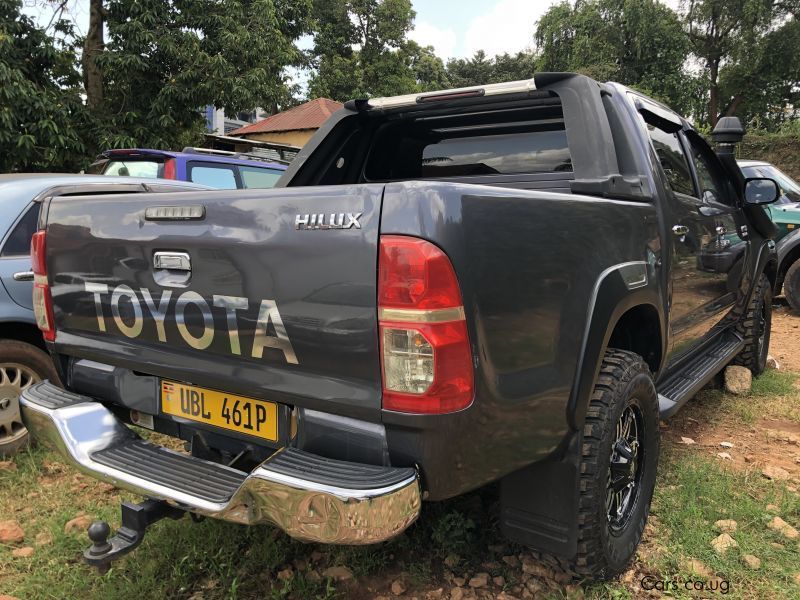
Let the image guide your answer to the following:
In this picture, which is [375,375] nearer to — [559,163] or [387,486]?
[387,486]

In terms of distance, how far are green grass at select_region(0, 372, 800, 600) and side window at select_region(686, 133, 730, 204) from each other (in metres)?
1.71

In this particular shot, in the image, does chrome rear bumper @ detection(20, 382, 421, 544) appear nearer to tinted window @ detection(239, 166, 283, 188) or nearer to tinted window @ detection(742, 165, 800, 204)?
tinted window @ detection(239, 166, 283, 188)

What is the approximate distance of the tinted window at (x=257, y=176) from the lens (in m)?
7.42

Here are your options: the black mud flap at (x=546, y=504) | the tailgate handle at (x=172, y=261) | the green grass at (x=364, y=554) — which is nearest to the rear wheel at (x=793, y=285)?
the green grass at (x=364, y=554)

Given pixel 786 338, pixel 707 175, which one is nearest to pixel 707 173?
pixel 707 175

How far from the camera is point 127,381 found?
89.0 inches

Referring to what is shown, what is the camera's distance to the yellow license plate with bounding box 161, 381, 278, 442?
1.95m

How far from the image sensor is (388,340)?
5.28ft

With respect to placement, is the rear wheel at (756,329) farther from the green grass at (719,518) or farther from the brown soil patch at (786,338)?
the green grass at (719,518)

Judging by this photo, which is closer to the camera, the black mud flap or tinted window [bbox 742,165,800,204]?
the black mud flap

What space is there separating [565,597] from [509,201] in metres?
1.47

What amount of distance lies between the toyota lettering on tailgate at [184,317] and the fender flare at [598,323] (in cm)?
92

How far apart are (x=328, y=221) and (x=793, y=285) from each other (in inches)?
312

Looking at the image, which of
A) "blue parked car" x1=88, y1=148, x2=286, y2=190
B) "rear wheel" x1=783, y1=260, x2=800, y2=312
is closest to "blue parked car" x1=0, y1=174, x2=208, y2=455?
"blue parked car" x1=88, y1=148, x2=286, y2=190
